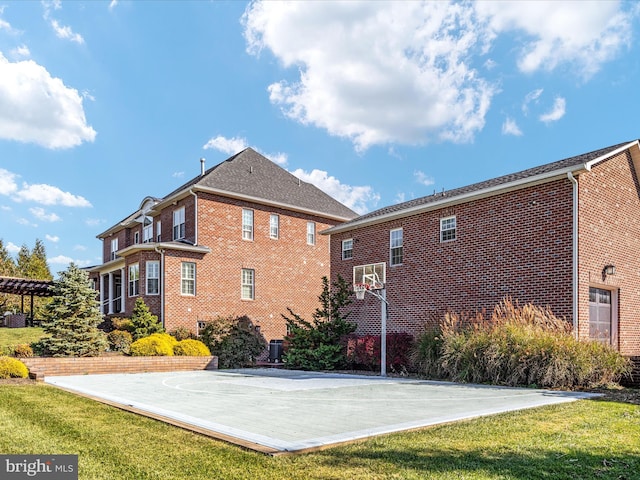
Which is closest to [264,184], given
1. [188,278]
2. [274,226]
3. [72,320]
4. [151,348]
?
[274,226]

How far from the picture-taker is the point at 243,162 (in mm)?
28797

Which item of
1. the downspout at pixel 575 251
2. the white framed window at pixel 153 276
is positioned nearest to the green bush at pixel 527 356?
the downspout at pixel 575 251

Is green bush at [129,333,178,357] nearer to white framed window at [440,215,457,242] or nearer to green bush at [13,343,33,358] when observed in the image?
green bush at [13,343,33,358]

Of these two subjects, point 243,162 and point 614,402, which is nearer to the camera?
point 614,402

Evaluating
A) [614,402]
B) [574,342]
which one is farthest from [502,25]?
[614,402]

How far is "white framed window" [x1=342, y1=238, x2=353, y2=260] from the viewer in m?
21.3

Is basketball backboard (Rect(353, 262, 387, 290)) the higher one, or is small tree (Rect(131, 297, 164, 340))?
basketball backboard (Rect(353, 262, 387, 290))

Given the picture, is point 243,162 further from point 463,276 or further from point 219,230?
point 463,276

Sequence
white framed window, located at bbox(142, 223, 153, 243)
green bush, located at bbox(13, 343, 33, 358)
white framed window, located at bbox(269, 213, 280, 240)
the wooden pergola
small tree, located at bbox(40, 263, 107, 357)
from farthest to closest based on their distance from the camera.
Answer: white framed window, located at bbox(142, 223, 153, 243), the wooden pergola, white framed window, located at bbox(269, 213, 280, 240), small tree, located at bbox(40, 263, 107, 357), green bush, located at bbox(13, 343, 33, 358)

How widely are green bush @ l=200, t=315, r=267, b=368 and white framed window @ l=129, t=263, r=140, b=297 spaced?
5373mm

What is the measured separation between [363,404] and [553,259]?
833 cm

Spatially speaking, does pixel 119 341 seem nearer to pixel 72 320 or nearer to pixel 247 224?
pixel 72 320

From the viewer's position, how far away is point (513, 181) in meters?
15.2

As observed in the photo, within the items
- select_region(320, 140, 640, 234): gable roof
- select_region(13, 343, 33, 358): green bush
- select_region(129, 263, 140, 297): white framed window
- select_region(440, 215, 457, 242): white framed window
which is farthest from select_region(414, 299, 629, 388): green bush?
select_region(129, 263, 140, 297): white framed window
